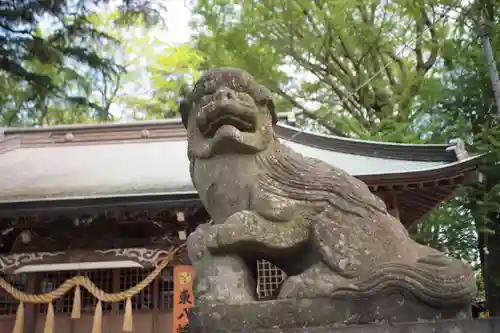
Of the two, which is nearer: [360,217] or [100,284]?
[360,217]

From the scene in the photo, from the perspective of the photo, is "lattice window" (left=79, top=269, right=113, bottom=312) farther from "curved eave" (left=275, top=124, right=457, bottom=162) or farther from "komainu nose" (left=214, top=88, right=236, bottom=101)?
"komainu nose" (left=214, top=88, right=236, bottom=101)

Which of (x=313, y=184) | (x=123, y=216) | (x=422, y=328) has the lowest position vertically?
(x=422, y=328)

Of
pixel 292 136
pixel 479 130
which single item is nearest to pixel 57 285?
pixel 292 136

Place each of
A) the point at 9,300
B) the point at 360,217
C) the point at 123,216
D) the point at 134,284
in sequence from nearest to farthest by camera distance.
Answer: the point at 360,217 < the point at 123,216 < the point at 9,300 < the point at 134,284

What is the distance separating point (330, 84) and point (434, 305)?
10867 mm

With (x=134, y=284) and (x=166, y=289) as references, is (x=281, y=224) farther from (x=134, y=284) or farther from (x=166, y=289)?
(x=134, y=284)

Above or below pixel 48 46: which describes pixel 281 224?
below

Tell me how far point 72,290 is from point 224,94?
5.76 metres

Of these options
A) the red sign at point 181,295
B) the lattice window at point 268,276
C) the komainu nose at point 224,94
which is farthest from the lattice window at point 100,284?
the komainu nose at point 224,94

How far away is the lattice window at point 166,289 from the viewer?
7.46 meters

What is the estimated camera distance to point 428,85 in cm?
1026

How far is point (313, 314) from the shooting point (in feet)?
7.93

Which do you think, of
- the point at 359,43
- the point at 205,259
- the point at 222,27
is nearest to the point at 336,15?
the point at 359,43

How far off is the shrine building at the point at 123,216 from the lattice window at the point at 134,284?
15 millimetres
